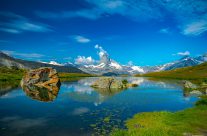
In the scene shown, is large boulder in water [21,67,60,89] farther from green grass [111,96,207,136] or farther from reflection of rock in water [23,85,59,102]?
green grass [111,96,207,136]

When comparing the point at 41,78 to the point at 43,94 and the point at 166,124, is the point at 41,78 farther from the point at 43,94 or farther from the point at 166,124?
the point at 166,124

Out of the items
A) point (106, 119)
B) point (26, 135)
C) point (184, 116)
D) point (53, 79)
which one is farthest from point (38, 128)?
point (53, 79)

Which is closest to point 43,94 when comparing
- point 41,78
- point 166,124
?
point 41,78

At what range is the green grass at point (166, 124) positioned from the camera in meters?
31.8

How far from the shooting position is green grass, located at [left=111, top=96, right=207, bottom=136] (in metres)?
31.8

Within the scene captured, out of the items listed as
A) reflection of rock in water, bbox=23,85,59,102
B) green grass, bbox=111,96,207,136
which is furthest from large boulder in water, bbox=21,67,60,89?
green grass, bbox=111,96,207,136

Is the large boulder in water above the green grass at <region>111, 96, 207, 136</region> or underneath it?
above

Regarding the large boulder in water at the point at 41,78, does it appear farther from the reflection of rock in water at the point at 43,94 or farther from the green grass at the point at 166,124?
the green grass at the point at 166,124

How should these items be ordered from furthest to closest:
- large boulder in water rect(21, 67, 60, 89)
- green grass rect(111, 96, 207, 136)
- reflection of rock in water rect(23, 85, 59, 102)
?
large boulder in water rect(21, 67, 60, 89), reflection of rock in water rect(23, 85, 59, 102), green grass rect(111, 96, 207, 136)

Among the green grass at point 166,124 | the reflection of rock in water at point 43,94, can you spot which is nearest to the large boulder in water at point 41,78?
the reflection of rock in water at point 43,94

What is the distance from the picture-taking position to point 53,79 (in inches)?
5394

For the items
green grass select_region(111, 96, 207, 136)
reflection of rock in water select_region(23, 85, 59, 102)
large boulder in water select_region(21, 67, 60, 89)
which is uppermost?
large boulder in water select_region(21, 67, 60, 89)

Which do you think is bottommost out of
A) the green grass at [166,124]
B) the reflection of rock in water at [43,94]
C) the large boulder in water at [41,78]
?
the green grass at [166,124]

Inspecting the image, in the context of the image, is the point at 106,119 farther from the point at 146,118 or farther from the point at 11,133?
the point at 11,133
